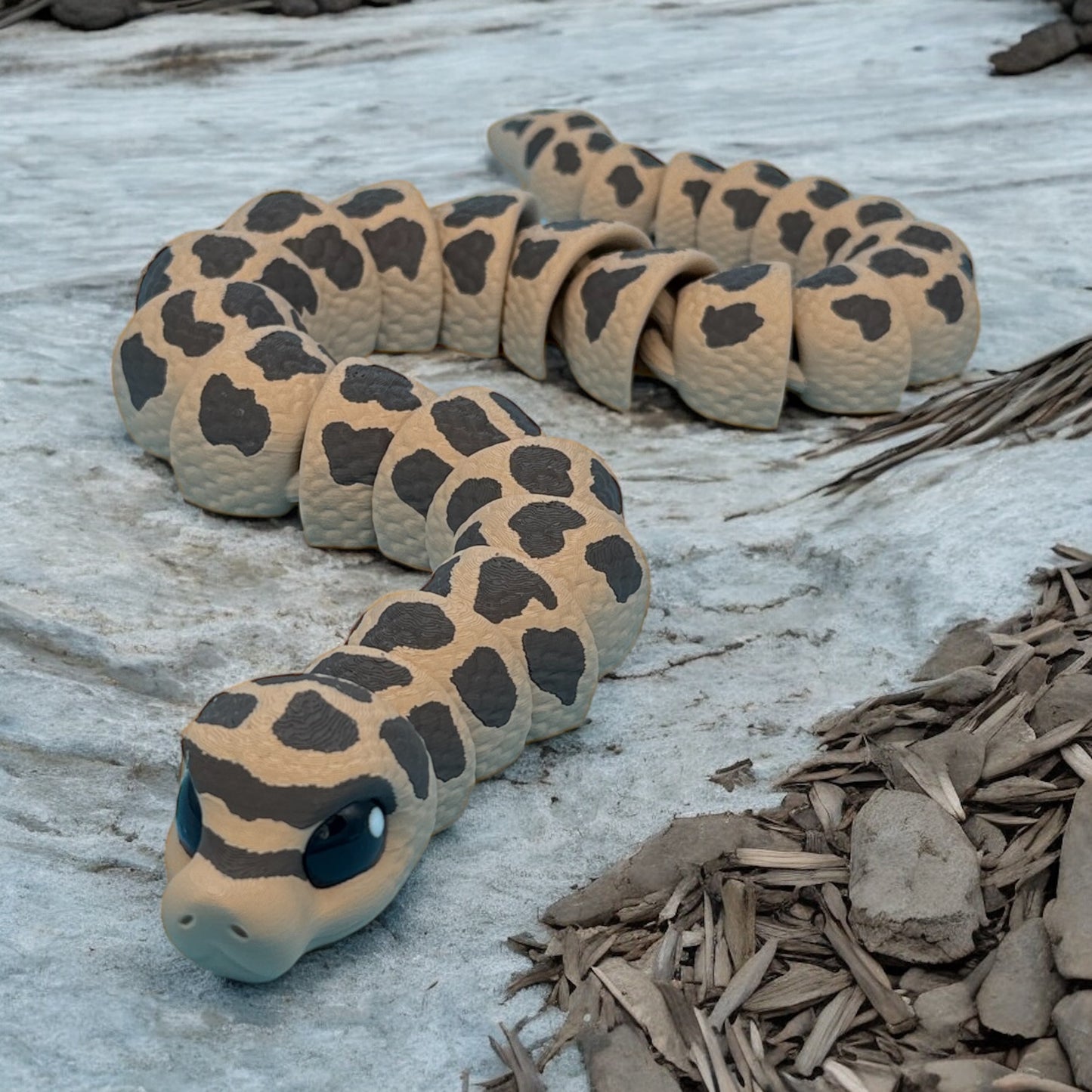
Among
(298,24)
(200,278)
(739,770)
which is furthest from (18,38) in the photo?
(739,770)

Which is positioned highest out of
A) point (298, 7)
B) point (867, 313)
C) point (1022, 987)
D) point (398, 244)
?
point (298, 7)

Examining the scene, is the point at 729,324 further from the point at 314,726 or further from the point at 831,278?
the point at 314,726

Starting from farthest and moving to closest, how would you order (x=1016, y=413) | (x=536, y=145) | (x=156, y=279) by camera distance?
(x=536, y=145) < (x=156, y=279) < (x=1016, y=413)

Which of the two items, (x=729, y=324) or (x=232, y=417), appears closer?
(x=232, y=417)

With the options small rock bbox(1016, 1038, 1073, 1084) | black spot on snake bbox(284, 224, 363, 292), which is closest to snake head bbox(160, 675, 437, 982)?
small rock bbox(1016, 1038, 1073, 1084)

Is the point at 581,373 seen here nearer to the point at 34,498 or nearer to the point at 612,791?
the point at 34,498

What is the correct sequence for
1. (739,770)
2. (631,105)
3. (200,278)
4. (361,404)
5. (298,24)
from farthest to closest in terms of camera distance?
(298,24) → (631,105) → (200,278) → (361,404) → (739,770)

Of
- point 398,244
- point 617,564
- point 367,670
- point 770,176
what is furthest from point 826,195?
point 367,670

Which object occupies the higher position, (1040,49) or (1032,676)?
(1040,49)
